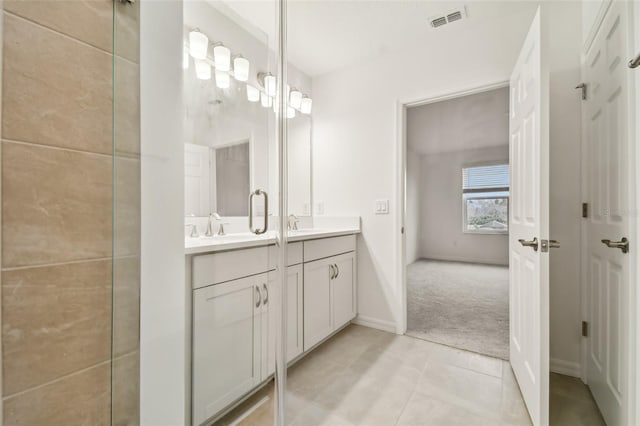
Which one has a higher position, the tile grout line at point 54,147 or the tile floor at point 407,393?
the tile grout line at point 54,147

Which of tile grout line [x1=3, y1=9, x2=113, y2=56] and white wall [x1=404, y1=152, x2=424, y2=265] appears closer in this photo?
tile grout line [x1=3, y1=9, x2=113, y2=56]

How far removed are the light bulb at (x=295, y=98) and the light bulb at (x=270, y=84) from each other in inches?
50.0

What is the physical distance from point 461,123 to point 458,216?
7.37ft

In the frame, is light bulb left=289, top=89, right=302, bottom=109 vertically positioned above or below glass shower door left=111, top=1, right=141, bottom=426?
above

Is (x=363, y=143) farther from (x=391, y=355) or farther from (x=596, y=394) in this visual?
(x=596, y=394)

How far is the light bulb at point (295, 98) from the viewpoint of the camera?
244 cm

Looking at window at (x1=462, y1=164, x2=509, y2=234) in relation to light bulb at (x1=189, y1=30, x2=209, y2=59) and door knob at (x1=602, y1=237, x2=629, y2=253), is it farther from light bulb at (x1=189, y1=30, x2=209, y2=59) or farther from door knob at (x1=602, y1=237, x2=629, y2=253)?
light bulb at (x1=189, y1=30, x2=209, y2=59)

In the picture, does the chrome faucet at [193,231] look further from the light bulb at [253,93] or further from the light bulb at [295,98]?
the light bulb at [295,98]

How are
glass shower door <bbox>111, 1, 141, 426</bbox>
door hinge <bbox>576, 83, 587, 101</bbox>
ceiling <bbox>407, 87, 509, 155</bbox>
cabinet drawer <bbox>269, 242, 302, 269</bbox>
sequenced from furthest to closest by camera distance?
ceiling <bbox>407, 87, 509, 155</bbox> < cabinet drawer <bbox>269, 242, 302, 269</bbox> < door hinge <bbox>576, 83, 587, 101</bbox> < glass shower door <bbox>111, 1, 141, 426</bbox>

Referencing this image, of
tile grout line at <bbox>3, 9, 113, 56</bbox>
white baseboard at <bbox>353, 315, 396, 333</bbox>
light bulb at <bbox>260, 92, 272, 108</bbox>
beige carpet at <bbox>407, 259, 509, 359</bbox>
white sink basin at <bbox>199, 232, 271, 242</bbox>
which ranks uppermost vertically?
light bulb at <bbox>260, 92, 272, 108</bbox>

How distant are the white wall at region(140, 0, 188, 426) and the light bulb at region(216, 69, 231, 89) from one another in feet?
0.64

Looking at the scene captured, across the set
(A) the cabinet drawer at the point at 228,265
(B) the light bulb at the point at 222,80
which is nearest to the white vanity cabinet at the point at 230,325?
(A) the cabinet drawer at the point at 228,265

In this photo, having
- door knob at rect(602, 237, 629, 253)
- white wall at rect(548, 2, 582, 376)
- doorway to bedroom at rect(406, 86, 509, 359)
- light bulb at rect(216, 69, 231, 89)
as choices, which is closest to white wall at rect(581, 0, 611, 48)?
white wall at rect(548, 2, 582, 376)

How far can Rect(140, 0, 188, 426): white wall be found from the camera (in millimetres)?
845
